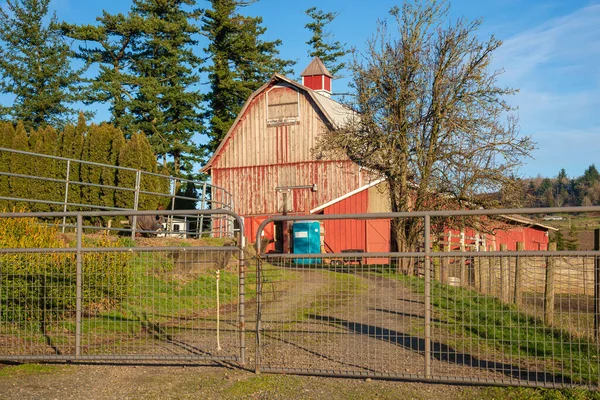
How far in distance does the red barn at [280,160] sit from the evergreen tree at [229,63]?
42.0 ft

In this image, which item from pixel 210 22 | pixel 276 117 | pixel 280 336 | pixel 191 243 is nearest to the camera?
pixel 280 336

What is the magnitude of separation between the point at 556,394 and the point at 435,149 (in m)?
17.5

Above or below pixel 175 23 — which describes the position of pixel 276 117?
below

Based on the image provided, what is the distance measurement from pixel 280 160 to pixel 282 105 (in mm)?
2697

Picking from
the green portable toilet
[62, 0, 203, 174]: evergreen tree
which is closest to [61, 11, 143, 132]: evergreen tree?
[62, 0, 203, 174]: evergreen tree

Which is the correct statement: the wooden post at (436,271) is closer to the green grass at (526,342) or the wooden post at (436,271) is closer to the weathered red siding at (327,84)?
the green grass at (526,342)

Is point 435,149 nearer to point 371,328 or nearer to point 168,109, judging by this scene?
point 371,328

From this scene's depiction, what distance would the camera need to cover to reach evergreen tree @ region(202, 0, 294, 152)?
47.2m

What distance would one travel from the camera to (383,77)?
2350 centimetres

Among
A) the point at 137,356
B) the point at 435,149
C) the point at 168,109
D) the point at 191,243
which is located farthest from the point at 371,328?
the point at 168,109

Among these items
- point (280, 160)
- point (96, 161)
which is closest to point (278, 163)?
point (280, 160)

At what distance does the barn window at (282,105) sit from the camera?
32594 millimetres

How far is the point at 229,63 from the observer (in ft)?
161

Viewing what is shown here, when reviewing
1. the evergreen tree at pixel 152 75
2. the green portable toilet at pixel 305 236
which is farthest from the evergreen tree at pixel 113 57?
the green portable toilet at pixel 305 236
